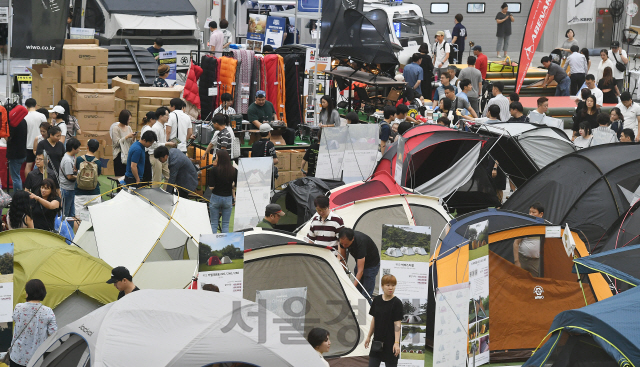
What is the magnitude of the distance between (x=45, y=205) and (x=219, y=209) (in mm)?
2340

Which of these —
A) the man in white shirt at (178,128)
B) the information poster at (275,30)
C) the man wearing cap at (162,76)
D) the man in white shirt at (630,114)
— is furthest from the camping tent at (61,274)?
the information poster at (275,30)

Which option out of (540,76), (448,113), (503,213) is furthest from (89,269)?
(540,76)

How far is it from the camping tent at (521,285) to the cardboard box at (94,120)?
7.69 metres

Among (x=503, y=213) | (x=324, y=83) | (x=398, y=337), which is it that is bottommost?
(x=398, y=337)

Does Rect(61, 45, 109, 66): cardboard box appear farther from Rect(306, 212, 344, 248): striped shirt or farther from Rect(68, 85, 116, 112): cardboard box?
Rect(306, 212, 344, 248): striped shirt

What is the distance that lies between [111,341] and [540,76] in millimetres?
17611

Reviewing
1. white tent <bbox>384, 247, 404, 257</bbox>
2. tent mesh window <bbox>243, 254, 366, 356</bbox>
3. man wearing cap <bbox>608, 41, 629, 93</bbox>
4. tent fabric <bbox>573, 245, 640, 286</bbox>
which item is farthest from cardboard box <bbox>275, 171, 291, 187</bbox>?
man wearing cap <bbox>608, 41, 629, 93</bbox>

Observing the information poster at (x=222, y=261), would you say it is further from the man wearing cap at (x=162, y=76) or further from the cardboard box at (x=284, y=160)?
the man wearing cap at (x=162, y=76)

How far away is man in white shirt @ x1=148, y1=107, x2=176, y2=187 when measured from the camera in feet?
40.3

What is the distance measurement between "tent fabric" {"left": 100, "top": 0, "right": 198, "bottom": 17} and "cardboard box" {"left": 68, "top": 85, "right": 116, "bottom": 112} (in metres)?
8.89

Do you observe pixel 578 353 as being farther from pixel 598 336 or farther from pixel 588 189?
pixel 588 189

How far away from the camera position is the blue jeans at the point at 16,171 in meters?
13.2

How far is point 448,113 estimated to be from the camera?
15148mm

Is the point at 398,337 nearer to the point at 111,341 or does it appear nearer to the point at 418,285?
the point at 418,285
